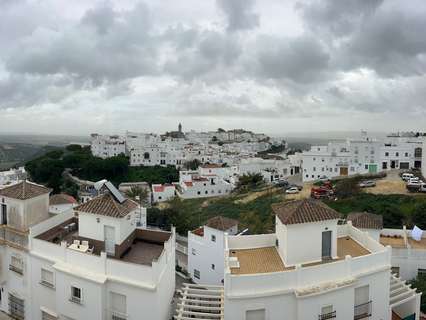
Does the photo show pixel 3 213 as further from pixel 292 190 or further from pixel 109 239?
pixel 292 190

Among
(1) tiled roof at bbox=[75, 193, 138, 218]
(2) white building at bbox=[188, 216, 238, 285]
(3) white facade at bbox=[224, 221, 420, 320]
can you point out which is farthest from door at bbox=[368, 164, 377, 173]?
(1) tiled roof at bbox=[75, 193, 138, 218]

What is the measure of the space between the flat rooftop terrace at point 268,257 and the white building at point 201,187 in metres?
47.5

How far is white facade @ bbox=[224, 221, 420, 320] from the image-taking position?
40.1ft

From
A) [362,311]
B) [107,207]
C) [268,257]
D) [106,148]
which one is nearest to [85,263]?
[107,207]

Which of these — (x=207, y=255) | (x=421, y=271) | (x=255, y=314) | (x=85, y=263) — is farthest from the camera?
(x=207, y=255)

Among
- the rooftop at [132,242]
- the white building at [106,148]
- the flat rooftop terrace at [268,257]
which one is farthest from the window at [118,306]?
the white building at [106,148]

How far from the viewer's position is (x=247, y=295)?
12070 millimetres

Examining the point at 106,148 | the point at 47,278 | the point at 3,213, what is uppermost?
the point at 3,213

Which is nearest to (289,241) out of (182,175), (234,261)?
(234,261)

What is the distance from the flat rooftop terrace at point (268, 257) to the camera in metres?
13.9

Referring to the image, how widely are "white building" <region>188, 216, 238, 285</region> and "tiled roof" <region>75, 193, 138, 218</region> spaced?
9836 mm

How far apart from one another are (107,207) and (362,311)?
36.0 feet

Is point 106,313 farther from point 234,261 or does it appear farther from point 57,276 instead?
point 234,261

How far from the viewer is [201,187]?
210 ft
